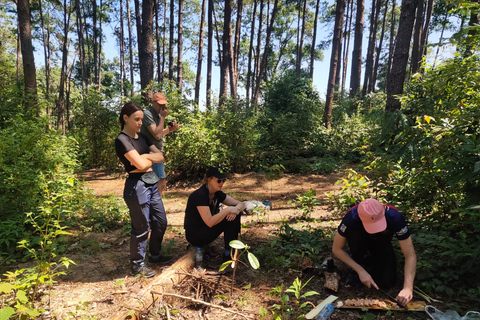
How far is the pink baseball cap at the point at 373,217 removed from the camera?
7.54 ft

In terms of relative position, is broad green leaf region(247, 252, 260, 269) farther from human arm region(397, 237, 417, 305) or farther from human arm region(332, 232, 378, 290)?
human arm region(397, 237, 417, 305)

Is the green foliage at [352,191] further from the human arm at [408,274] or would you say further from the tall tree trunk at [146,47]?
the tall tree trunk at [146,47]

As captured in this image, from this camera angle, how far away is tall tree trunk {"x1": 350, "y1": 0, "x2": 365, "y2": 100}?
48.1ft

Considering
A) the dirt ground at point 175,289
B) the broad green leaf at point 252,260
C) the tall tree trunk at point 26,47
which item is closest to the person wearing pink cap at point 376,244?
the dirt ground at point 175,289

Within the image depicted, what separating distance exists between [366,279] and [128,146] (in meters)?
2.66

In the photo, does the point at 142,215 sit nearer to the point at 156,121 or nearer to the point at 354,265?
the point at 156,121

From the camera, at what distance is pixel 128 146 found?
2.70 metres

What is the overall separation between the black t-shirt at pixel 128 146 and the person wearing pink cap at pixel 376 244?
2264 millimetres

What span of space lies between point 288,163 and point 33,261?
7107mm

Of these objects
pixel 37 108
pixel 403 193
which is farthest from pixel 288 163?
pixel 37 108

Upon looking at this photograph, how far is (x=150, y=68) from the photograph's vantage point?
8.33m

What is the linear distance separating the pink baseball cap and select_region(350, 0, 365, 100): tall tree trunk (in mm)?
15382

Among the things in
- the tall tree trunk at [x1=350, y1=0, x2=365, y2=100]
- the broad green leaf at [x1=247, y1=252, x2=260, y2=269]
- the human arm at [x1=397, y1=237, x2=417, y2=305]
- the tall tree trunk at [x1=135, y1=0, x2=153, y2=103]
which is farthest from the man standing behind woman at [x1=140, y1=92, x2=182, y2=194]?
the tall tree trunk at [x1=350, y1=0, x2=365, y2=100]

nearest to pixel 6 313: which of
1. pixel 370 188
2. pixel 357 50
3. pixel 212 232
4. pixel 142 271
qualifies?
pixel 142 271
